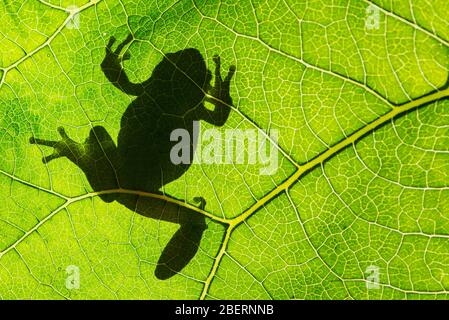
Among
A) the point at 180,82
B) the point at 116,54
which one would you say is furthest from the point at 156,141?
the point at 116,54

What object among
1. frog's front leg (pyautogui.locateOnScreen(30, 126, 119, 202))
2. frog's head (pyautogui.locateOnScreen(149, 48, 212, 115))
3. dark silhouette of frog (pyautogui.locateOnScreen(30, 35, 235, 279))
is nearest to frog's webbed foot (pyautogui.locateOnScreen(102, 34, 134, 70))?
dark silhouette of frog (pyautogui.locateOnScreen(30, 35, 235, 279))

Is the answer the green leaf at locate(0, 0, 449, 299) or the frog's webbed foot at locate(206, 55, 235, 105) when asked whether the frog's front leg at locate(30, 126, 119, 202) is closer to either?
the green leaf at locate(0, 0, 449, 299)

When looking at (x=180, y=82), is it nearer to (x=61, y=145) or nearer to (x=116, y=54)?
(x=116, y=54)

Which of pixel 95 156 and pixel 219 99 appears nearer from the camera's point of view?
pixel 219 99

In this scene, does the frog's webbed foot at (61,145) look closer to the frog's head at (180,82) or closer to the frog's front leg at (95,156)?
the frog's front leg at (95,156)

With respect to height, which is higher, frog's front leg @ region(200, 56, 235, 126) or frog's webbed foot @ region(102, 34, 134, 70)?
frog's webbed foot @ region(102, 34, 134, 70)
